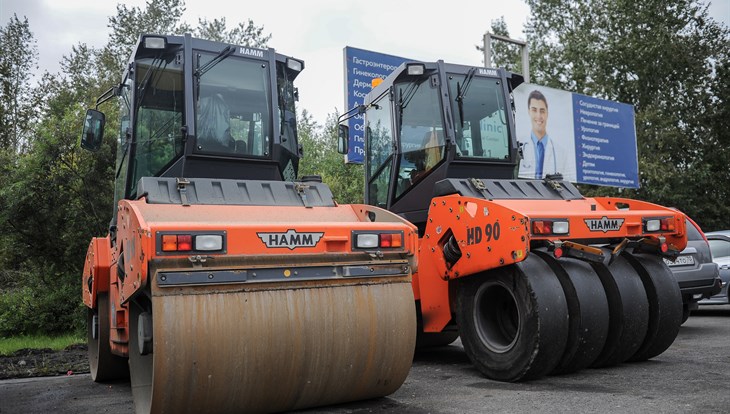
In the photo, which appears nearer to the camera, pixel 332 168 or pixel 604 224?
pixel 604 224

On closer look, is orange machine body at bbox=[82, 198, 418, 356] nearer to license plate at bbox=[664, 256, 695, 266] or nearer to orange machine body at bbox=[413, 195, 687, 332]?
orange machine body at bbox=[413, 195, 687, 332]

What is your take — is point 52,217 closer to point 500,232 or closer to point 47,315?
point 47,315

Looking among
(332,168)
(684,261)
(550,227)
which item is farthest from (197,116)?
(332,168)

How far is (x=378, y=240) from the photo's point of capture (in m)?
4.85

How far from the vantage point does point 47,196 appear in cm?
1381

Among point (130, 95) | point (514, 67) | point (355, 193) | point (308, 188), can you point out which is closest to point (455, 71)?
point (308, 188)

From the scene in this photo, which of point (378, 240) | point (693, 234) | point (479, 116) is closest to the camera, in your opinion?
point (378, 240)

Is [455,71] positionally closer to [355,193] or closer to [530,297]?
[530,297]

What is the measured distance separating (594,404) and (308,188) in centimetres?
269

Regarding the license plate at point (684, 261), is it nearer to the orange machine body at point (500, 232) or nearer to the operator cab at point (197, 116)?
the orange machine body at point (500, 232)

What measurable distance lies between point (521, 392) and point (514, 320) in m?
1.14

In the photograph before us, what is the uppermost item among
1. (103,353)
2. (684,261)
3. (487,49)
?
(487,49)

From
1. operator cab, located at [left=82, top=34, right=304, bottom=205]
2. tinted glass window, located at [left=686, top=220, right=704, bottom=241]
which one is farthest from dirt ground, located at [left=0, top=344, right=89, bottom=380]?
tinted glass window, located at [left=686, top=220, right=704, bottom=241]

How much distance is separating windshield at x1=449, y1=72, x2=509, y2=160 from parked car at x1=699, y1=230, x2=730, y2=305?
6.14 m
